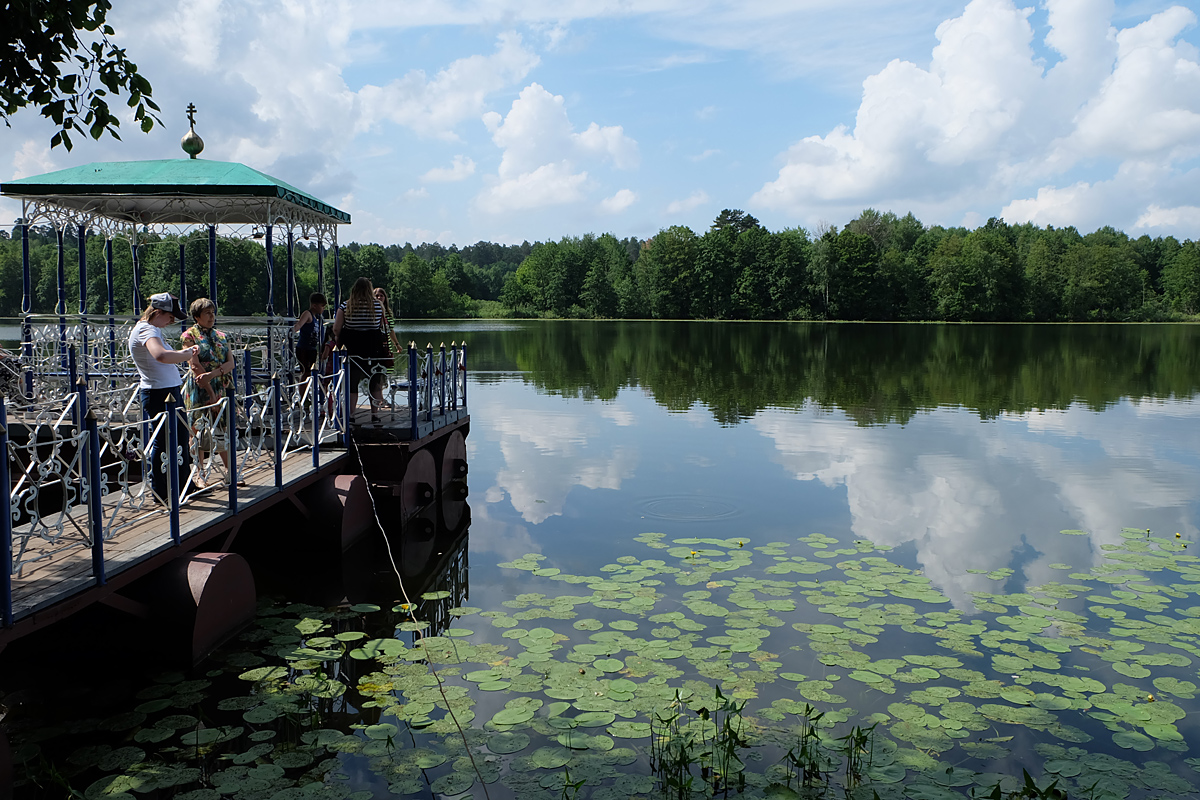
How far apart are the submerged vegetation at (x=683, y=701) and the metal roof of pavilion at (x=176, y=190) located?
5518 mm

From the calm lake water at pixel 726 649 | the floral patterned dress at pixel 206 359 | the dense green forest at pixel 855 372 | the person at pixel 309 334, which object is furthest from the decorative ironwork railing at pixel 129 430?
the dense green forest at pixel 855 372

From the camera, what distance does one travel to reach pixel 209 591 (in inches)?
250

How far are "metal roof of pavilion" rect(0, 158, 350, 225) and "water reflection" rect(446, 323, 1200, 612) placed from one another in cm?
469

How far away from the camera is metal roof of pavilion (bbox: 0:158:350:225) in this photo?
35.1ft

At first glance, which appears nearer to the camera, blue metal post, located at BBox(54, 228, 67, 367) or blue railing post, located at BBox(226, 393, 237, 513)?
blue railing post, located at BBox(226, 393, 237, 513)

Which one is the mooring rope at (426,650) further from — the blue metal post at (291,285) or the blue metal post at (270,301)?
the blue metal post at (291,285)

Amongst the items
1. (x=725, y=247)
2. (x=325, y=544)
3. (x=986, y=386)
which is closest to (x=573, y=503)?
(x=325, y=544)

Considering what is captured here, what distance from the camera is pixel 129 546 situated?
6.10 meters

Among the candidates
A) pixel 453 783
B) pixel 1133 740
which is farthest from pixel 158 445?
pixel 1133 740

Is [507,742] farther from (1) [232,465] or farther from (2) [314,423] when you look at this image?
(2) [314,423]

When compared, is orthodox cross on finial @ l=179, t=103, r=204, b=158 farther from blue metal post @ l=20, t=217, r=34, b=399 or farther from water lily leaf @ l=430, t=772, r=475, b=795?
water lily leaf @ l=430, t=772, r=475, b=795

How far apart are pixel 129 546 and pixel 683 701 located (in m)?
3.90

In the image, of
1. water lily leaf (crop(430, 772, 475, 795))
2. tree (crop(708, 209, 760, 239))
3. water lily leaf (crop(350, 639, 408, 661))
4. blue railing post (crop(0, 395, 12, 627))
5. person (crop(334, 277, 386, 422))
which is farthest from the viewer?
tree (crop(708, 209, 760, 239))

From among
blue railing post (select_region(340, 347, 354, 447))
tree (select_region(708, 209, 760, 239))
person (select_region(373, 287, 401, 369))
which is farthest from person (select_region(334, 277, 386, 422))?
tree (select_region(708, 209, 760, 239))
